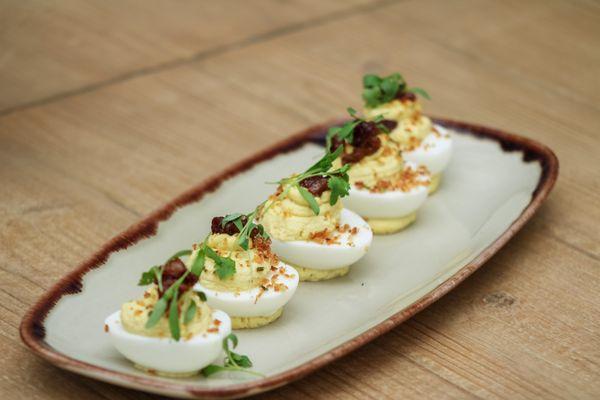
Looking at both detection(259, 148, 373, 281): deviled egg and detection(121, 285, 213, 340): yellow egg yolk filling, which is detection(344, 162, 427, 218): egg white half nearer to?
detection(259, 148, 373, 281): deviled egg

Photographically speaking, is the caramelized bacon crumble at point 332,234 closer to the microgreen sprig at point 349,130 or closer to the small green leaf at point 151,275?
the microgreen sprig at point 349,130

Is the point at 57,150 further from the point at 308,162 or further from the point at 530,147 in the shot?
the point at 530,147

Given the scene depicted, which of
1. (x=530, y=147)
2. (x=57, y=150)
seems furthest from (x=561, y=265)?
(x=57, y=150)

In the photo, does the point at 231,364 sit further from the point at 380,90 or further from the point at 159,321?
the point at 380,90

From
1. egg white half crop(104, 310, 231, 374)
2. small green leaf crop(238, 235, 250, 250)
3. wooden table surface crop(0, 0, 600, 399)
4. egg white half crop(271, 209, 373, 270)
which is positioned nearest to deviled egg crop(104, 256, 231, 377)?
egg white half crop(104, 310, 231, 374)

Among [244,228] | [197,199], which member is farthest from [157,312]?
[197,199]

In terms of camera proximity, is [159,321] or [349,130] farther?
[349,130]
